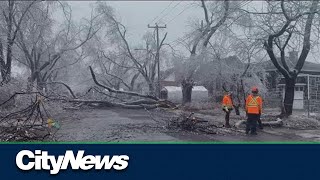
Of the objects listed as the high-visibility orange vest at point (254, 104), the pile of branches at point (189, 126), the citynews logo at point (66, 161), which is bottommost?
the pile of branches at point (189, 126)

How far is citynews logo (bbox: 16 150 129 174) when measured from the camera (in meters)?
4.88

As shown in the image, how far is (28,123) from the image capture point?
12.5m

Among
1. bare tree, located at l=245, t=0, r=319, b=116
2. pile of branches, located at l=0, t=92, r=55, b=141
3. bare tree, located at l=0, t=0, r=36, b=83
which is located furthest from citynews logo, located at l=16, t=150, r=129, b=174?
bare tree, located at l=0, t=0, r=36, b=83

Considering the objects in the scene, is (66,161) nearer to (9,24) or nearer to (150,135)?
(150,135)

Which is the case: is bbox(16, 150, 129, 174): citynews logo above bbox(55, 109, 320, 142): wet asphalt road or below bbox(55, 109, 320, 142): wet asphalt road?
above

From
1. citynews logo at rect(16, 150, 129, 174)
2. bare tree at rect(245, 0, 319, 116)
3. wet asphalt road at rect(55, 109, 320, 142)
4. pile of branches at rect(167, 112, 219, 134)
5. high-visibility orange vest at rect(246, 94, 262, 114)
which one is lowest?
wet asphalt road at rect(55, 109, 320, 142)

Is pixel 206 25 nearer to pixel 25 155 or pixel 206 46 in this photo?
pixel 206 46

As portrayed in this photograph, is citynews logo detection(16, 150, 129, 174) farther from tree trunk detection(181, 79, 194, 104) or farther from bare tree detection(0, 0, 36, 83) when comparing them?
tree trunk detection(181, 79, 194, 104)

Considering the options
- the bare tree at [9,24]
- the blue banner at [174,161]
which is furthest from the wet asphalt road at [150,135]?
the bare tree at [9,24]

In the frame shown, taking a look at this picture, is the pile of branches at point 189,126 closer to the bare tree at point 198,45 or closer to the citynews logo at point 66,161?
the citynews logo at point 66,161

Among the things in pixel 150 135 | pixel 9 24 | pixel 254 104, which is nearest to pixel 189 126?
pixel 150 135

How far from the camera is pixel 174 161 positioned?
5.13 m

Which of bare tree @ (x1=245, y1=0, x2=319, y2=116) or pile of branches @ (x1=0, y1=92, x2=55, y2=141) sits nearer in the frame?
pile of branches @ (x1=0, y1=92, x2=55, y2=141)

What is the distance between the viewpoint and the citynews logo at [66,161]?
488 centimetres
